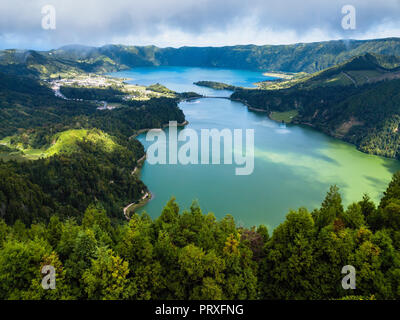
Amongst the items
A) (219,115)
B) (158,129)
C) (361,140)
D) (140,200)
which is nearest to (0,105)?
(158,129)

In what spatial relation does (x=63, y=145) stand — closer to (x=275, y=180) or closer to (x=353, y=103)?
(x=275, y=180)

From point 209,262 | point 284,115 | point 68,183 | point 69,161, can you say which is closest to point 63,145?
point 69,161

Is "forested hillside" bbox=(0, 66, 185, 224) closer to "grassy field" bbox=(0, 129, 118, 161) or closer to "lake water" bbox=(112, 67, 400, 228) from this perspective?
"grassy field" bbox=(0, 129, 118, 161)

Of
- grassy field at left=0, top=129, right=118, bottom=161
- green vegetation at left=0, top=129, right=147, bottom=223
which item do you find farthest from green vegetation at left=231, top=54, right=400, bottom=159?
grassy field at left=0, top=129, right=118, bottom=161

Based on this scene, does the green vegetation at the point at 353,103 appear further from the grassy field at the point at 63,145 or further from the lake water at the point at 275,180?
the grassy field at the point at 63,145

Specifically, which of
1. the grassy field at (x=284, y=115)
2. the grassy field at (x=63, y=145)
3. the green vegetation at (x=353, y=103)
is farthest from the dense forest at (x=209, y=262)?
the grassy field at (x=284, y=115)

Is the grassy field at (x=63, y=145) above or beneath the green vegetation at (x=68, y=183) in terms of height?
above
